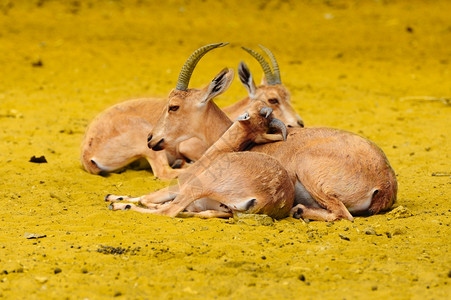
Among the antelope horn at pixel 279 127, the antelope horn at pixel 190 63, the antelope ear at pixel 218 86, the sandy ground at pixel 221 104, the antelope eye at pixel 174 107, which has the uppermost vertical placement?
the antelope horn at pixel 190 63

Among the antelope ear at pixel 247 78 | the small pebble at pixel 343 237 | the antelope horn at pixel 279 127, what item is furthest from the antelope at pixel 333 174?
the antelope ear at pixel 247 78

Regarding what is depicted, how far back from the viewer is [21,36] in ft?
62.0

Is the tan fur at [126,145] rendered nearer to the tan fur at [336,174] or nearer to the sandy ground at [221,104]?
the sandy ground at [221,104]

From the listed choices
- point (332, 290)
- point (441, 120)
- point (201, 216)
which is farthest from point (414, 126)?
point (332, 290)

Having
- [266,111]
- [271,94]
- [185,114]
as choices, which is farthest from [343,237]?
[271,94]

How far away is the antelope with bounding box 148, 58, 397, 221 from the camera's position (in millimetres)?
7148

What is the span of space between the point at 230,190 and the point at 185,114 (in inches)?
77.6

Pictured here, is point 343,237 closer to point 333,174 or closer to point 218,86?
point 333,174

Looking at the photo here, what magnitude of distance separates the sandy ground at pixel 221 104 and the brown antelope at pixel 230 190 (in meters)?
0.19

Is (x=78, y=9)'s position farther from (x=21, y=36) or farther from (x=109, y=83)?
(x=109, y=83)

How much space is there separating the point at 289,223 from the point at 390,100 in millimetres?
8274

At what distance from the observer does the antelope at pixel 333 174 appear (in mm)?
7148

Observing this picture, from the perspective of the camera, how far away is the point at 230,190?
6781 mm

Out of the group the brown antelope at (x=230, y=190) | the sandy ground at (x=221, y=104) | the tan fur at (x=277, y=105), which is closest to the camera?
the sandy ground at (x=221, y=104)
